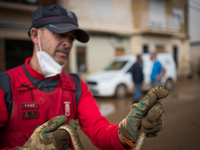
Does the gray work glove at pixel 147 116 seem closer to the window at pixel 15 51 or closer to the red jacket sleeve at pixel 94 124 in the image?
the red jacket sleeve at pixel 94 124

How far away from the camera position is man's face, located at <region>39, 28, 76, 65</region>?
65.1 inches

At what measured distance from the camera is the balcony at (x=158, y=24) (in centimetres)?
1608

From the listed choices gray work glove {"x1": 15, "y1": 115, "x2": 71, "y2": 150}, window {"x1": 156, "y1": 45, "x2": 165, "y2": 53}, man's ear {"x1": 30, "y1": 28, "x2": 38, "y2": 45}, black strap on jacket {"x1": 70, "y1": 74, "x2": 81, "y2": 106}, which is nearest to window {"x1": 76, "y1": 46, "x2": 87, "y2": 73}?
window {"x1": 156, "y1": 45, "x2": 165, "y2": 53}

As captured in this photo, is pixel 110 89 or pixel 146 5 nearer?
pixel 110 89

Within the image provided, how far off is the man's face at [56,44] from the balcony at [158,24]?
14934 millimetres

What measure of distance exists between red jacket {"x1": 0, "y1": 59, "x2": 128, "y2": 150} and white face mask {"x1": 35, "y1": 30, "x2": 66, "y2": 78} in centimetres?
9

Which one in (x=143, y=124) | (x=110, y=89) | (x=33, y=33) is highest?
(x=33, y=33)

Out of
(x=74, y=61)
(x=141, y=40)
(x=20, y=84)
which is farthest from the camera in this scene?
(x=141, y=40)

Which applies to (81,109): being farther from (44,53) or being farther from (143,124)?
(143,124)

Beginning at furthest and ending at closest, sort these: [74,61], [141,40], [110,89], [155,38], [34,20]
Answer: [155,38] < [141,40] < [74,61] < [110,89] < [34,20]

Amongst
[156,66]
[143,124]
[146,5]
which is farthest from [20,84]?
[146,5]

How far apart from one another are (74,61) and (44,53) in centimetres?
1086

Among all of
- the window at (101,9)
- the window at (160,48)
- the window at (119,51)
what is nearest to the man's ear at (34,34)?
the window at (101,9)

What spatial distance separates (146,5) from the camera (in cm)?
1669
